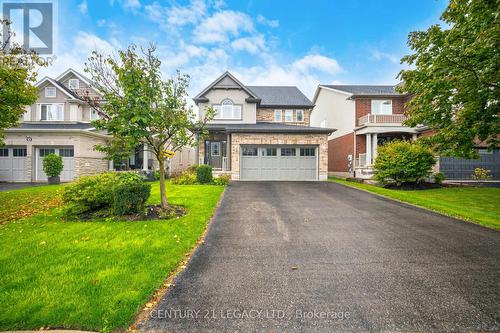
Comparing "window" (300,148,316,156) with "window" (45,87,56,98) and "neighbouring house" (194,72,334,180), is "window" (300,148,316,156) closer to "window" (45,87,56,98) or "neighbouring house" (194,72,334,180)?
"neighbouring house" (194,72,334,180)

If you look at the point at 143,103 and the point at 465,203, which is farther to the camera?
the point at 465,203

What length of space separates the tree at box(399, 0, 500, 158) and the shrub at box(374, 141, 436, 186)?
4.71 m

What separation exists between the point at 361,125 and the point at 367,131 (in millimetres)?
1405

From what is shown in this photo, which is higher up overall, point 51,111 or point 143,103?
point 51,111

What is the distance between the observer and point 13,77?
818cm

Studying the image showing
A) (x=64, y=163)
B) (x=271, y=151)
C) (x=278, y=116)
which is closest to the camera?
(x=64, y=163)

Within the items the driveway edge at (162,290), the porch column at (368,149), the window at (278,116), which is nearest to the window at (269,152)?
the window at (278,116)

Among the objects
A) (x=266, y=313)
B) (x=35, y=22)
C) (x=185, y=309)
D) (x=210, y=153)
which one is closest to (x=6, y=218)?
(x=185, y=309)

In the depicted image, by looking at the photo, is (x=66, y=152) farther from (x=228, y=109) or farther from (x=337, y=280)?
(x=337, y=280)

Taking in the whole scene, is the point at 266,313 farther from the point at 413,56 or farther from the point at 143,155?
the point at 143,155

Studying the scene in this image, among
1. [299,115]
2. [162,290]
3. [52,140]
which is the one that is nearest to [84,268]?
[162,290]

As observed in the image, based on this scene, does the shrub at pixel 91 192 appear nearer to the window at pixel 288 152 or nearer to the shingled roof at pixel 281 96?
the window at pixel 288 152

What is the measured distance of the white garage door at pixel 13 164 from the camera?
643 inches

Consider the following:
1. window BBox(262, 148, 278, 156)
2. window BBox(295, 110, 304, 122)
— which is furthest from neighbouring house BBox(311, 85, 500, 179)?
window BBox(262, 148, 278, 156)
